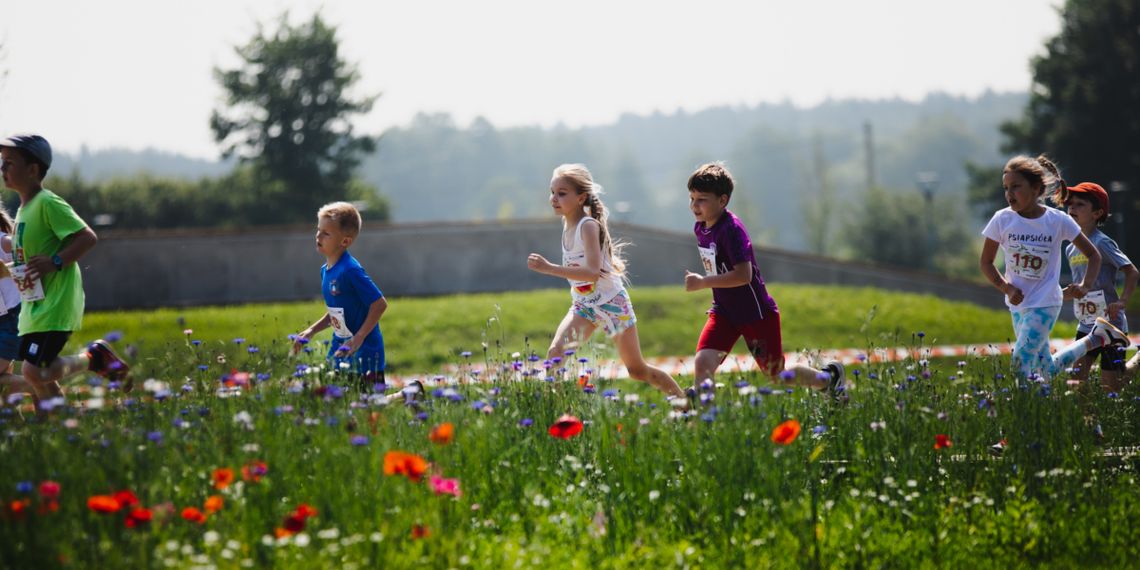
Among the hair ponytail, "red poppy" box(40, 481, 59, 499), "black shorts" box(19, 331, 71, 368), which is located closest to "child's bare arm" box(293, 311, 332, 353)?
"black shorts" box(19, 331, 71, 368)

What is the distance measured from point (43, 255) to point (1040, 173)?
647cm

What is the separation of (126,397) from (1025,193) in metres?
5.74

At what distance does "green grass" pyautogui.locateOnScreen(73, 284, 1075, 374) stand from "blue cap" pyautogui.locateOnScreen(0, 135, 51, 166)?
25.7 feet

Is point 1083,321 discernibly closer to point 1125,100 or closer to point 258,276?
point 258,276

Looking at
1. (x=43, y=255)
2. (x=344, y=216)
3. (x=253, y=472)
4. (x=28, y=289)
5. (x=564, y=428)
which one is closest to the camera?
(x=253, y=472)

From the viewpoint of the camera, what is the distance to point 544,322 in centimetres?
1761

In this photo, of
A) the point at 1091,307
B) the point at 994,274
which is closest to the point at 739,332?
the point at 994,274

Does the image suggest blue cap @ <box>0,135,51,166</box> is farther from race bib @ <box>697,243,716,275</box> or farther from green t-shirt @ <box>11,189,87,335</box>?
race bib @ <box>697,243,716,275</box>

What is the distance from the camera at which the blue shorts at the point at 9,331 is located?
293 inches

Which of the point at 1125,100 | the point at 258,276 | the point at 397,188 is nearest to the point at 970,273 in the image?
the point at 1125,100

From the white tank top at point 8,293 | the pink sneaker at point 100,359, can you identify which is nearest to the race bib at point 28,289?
the pink sneaker at point 100,359

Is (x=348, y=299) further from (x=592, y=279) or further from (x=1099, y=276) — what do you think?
(x=1099, y=276)

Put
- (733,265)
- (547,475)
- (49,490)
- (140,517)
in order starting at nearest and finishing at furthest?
(140,517), (49,490), (547,475), (733,265)

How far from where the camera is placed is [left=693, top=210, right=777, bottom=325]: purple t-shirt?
22.3 feet
